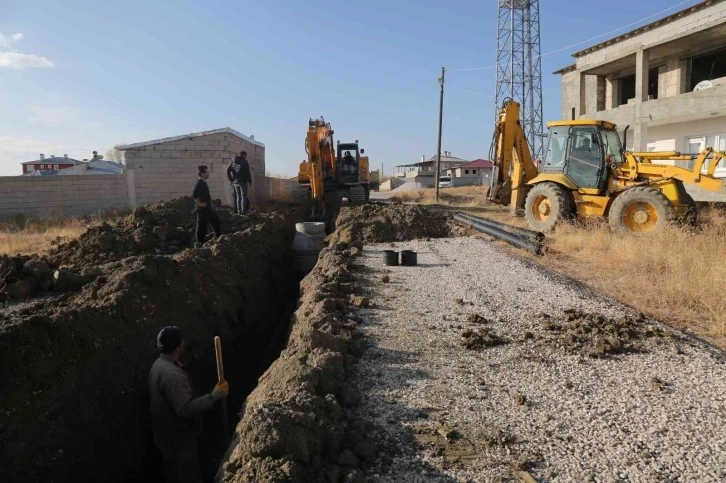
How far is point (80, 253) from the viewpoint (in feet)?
33.0

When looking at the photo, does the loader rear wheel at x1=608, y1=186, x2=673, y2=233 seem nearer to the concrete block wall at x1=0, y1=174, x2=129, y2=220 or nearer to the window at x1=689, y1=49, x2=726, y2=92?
the window at x1=689, y1=49, x2=726, y2=92

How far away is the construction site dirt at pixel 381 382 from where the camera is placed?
2963mm

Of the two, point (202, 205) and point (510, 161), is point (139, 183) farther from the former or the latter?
point (510, 161)

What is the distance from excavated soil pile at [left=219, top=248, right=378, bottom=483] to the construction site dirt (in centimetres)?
1

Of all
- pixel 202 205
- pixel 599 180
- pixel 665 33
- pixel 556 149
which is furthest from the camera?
pixel 665 33

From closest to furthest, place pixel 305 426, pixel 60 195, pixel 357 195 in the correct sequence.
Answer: pixel 305 426 → pixel 60 195 → pixel 357 195

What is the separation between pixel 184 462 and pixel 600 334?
13.1 ft

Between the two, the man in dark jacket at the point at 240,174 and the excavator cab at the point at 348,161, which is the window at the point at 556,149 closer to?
the man in dark jacket at the point at 240,174

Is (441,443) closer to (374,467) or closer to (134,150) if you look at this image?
(374,467)

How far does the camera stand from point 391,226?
12172mm

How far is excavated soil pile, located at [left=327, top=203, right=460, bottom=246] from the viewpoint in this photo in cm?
1169

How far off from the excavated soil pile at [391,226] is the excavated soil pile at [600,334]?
20.2ft

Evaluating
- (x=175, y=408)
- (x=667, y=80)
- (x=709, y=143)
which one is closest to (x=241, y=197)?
(x=175, y=408)

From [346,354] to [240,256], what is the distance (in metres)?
5.19
